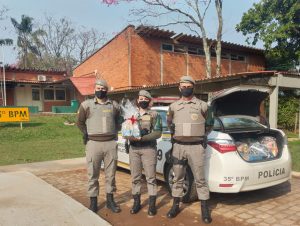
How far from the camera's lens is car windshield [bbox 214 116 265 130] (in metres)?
5.28

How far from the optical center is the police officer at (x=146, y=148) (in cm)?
461

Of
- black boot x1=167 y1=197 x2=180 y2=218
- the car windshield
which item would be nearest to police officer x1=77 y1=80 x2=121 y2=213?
black boot x1=167 y1=197 x2=180 y2=218

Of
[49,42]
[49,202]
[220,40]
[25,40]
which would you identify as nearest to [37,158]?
[49,202]

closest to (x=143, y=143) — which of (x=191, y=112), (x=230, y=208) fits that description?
(x=191, y=112)

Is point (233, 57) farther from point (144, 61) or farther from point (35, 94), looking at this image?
point (35, 94)

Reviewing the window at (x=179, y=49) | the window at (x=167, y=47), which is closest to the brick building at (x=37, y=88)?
the window at (x=167, y=47)

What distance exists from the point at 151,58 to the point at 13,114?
326 inches

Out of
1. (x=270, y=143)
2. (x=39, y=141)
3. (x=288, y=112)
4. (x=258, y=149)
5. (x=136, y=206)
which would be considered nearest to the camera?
(x=136, y=206)

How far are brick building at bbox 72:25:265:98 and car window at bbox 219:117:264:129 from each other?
13.6 metres

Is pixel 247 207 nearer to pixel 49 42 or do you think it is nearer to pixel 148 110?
Answer: pixel 148 110

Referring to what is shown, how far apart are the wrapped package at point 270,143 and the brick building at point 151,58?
14.0 m

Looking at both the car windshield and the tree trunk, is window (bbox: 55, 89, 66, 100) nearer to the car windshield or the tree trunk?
the tree trunk

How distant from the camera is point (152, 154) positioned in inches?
183

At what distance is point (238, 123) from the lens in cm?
551
